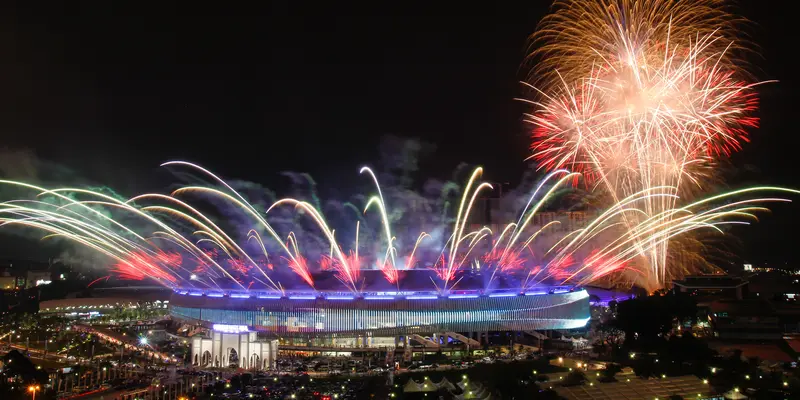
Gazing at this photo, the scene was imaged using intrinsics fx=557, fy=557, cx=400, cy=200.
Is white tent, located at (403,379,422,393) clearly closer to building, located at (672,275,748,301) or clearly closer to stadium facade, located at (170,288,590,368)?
stadium facade, located at (170,288,590,368)

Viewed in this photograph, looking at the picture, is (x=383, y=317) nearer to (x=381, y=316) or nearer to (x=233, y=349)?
(x=381, y=316)

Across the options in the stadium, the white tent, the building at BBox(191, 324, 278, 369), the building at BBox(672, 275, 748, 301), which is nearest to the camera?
the white tent

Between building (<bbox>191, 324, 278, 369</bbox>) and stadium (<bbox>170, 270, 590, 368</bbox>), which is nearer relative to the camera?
building (<bbox>191, 324, 278, 369</bbox>)

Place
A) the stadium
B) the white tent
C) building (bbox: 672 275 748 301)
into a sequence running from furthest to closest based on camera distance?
building (bbox: 672 275 748 301), the stadium, the white tent

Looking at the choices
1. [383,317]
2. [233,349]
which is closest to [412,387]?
[383,317]

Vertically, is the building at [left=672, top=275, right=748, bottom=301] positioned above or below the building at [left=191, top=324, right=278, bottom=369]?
above

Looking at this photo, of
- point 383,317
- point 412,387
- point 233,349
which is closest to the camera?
point 412,387

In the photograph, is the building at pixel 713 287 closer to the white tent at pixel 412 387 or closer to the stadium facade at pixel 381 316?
the stadium facade at pixel 381 316

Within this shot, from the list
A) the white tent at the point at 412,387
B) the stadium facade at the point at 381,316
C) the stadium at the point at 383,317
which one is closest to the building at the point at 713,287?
the stadium at the point at 383,317

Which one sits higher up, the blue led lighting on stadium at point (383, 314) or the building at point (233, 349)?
the blue led lighting on stadium at point (383, 314)

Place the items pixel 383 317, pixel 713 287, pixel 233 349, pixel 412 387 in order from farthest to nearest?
pixel 713 287, pixel 383 317, pixel 233 349, pixel 412 387

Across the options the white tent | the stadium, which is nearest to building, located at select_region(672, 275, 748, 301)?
the stadium
